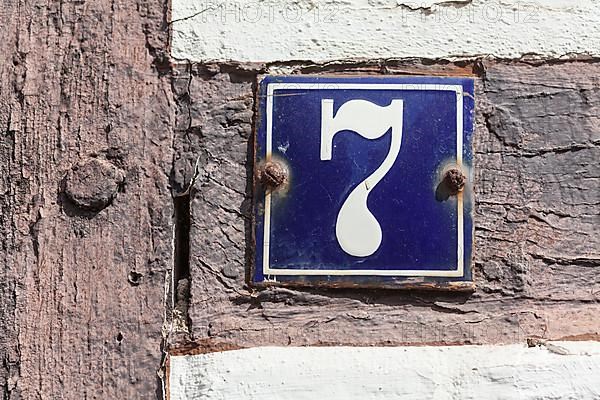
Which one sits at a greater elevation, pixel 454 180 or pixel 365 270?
pixel 454 180

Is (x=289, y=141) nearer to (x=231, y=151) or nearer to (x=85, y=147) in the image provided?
(x=231, y=151)

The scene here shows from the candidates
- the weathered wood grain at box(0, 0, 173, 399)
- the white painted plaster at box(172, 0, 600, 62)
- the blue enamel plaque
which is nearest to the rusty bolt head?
the blue enamel plaque

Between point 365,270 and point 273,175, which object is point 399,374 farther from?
point 273,175

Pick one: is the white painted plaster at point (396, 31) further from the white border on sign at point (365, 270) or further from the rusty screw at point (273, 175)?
the rusty screw at point (273, 175)

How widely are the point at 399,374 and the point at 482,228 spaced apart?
27 centimetres

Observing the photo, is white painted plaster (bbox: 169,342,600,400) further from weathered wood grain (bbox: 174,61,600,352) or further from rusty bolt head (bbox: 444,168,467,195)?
rusty bolt head (bbox: 444,168,467,195)

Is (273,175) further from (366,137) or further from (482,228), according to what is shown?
(482,228)

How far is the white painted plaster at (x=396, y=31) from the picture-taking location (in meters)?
1.28

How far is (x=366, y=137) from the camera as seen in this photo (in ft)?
4.08

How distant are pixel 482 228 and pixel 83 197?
2.12ft

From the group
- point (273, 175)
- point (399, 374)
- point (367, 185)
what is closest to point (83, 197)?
point (273, 175)

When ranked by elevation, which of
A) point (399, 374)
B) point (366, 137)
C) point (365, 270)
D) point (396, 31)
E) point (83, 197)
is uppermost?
point (396, 31)

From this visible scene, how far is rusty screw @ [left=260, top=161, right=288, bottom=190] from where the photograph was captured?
1.24 meters

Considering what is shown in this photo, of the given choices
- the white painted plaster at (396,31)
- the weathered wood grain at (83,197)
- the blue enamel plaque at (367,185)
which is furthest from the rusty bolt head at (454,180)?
the weathered wood grain at (83,197)
